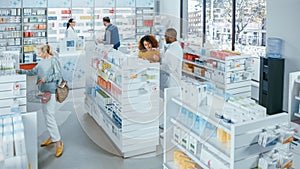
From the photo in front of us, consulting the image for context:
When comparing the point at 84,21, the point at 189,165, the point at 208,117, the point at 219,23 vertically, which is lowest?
the point at 189,165

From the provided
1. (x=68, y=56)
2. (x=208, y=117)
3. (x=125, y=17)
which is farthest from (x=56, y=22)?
(x=208, y=117)

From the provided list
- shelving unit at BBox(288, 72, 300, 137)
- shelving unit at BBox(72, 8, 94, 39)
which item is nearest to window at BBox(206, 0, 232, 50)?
shelving unit at BBox(72, 8, 94, 39)

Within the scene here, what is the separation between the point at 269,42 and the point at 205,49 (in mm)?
1458

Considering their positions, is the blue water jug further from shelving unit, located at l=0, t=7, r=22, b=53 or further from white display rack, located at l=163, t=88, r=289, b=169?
shelving unit, located at l=0, t=7, r=22, b=53

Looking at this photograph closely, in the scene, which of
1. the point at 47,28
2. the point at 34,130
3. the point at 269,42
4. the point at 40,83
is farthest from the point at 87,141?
the point at 47,28

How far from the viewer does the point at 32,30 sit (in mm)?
10023

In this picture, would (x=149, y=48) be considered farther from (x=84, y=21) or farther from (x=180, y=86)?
(x=84, y=21)

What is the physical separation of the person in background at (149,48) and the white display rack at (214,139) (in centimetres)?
87

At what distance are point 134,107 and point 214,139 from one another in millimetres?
1518

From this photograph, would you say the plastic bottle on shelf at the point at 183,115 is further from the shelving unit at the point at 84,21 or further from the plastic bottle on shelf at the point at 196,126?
the shelving unit at the point at 84,21

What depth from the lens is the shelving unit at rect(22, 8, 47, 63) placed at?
9891mm

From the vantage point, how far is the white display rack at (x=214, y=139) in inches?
109

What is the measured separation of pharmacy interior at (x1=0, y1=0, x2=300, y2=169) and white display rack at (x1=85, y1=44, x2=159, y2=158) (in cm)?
1

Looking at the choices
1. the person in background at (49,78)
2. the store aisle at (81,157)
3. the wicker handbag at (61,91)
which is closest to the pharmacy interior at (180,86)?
the store aisle at (81,157)
